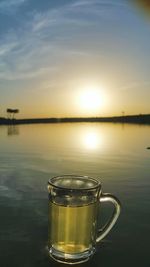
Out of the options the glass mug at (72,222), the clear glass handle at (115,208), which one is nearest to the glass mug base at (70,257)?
the glass mug at (72,222)

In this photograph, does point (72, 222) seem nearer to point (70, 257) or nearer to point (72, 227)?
point (72, 227)

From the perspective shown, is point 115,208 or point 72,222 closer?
point 72,222

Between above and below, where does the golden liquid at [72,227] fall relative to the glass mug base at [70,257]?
above

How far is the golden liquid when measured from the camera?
4.32 feet

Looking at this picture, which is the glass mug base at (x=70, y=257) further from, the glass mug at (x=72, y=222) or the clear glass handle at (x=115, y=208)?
the clear glass handle at (x=115, y=208)

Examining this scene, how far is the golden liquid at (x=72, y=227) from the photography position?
4.32 ft

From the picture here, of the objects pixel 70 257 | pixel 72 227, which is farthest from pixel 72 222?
pixel 70 257

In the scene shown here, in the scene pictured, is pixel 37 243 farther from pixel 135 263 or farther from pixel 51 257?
pixel 135 263

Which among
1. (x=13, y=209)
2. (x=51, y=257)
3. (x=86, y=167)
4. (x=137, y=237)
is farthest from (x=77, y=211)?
(x=86, y=167)

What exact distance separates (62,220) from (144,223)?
0.76 m

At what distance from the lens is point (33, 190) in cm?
285

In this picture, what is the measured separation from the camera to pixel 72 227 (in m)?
1.32

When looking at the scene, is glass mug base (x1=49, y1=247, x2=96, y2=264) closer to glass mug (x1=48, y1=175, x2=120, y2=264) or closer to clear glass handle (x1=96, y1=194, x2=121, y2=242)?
glass mug (x1=48, y1=175, x2=120, y2=264)

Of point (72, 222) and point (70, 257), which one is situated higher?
point (72, 222)
